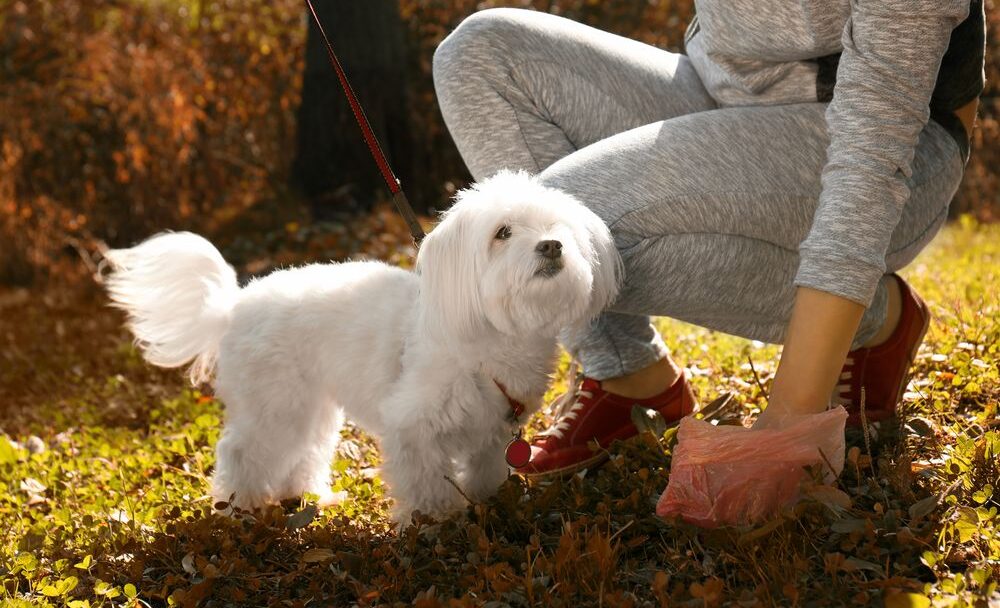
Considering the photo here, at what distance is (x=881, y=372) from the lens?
2723 mm

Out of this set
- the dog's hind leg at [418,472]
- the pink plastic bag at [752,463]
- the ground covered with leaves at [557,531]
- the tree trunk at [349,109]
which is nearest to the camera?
the ground covered with leaves at [557,531]

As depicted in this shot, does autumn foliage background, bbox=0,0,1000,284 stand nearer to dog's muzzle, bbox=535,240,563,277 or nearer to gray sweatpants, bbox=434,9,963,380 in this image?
gray sweatpants, bbox=434,9,963,380

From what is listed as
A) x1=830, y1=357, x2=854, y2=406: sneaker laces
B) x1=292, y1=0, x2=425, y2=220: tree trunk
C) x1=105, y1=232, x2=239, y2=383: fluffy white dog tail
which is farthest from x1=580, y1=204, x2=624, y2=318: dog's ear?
x1=292, y1=0, x2=425, y2=220: tree trunk

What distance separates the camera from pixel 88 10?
Result: 7.05 metres

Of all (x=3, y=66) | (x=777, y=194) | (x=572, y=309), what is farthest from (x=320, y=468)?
(x=3, y=66)

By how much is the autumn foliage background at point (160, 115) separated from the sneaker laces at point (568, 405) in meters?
3.88

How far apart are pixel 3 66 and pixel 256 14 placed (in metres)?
1.70

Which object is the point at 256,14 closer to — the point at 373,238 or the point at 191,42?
the point at 191,42

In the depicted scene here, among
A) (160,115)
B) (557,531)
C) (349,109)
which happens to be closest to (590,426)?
(557,531)

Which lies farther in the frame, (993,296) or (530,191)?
(993,296)

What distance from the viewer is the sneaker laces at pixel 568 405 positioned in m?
2.79

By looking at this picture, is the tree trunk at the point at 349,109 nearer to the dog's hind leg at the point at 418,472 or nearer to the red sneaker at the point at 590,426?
the red sneaker at the point at 590,426

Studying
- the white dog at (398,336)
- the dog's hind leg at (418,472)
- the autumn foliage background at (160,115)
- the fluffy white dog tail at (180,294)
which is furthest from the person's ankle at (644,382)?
the autumn foliage background at (160,115)

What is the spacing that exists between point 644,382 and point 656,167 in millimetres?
655
